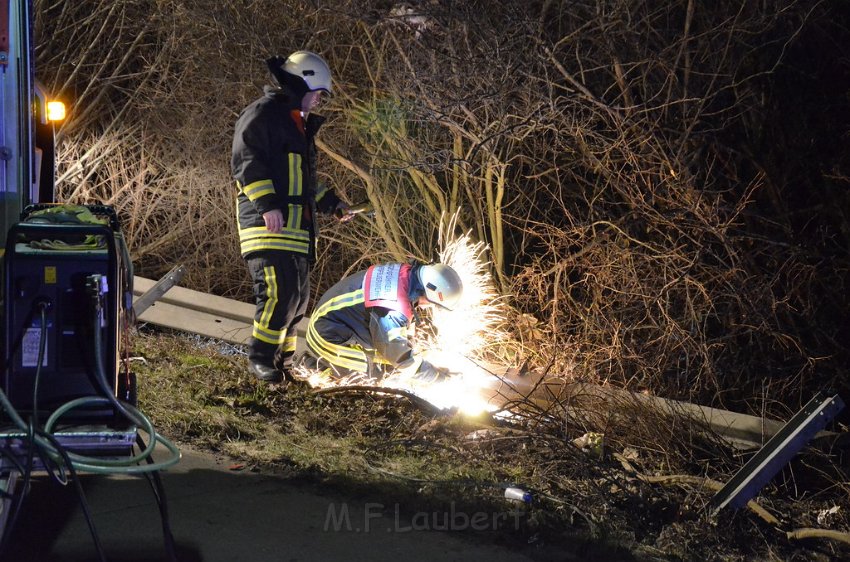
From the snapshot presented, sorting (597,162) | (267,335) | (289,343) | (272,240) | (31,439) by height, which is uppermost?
(597,162)

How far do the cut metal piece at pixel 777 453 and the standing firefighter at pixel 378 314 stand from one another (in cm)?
245

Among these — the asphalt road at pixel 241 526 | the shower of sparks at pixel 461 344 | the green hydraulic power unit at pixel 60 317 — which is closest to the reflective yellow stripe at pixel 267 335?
the shower of sparks at pixel 461 344

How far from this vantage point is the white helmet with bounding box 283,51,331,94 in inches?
263

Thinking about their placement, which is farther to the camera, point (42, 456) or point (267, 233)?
point (267, 233)

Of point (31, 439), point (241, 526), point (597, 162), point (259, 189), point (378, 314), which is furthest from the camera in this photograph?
point (597, 162)

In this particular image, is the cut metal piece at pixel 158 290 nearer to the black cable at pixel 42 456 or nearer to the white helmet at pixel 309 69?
the white helmet at pixel 309 69

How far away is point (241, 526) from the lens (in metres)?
4.27

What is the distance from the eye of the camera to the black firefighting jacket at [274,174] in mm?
6513

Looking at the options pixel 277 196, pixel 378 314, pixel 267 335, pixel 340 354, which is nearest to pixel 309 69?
pixel 277 196

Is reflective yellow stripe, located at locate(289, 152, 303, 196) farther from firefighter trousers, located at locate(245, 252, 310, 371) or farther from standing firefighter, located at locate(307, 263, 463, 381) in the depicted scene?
standing firefighter, located at locate(307, 263, 463, 381)

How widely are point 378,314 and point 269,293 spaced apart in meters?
0.82

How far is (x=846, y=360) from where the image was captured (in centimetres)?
695

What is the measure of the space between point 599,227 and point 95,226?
4429 millimetres

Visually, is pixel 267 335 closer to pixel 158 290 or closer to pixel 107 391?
pixel 158 290
